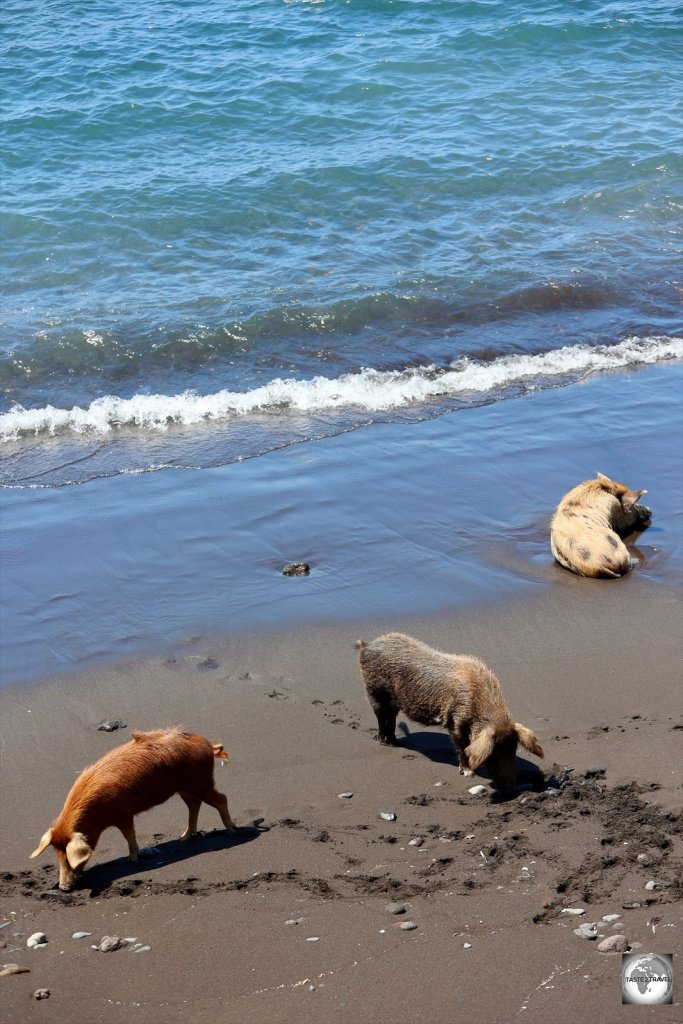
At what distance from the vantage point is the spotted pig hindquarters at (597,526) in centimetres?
858

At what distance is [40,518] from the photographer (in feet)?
31.1

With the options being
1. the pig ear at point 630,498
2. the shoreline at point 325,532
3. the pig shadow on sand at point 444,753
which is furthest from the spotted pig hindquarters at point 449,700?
the pig ear at point 630,498

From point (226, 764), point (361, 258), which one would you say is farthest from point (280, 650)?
point (361, 258)

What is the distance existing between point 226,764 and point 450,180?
568 inches

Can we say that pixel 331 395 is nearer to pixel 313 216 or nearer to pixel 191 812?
pixel 313 216

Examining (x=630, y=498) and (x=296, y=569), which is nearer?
(x=296, y=569)

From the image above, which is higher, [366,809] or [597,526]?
[597,526]

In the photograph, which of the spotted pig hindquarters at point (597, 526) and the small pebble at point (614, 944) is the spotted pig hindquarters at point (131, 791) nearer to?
the small pebble at point (614, 944)

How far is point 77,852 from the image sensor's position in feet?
17.0

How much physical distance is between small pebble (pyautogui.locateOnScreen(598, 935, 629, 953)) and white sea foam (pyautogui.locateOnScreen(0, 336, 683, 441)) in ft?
26.2

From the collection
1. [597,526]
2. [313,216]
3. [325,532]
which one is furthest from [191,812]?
[313,216]

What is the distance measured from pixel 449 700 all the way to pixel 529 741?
53 centimetres

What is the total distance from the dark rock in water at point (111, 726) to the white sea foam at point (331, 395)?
5540 mm

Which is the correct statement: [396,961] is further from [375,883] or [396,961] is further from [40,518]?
[40,518]
